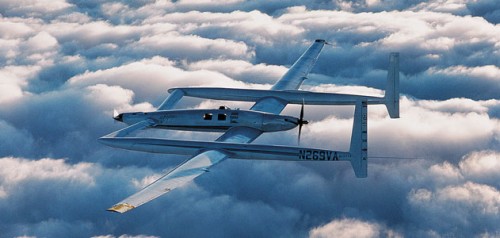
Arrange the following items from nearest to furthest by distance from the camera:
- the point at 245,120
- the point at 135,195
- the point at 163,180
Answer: the point at 135,195 → the point at 163,180 → the point at 245,120

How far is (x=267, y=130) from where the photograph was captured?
2719 inches

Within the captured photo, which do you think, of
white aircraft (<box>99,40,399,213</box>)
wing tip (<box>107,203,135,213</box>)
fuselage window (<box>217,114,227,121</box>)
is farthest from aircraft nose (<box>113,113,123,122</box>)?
wing tip (<box>107,203,135,213</box>)

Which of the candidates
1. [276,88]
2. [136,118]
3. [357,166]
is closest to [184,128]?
[136,118]

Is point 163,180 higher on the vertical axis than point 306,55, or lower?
lower

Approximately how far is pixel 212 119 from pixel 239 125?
9.77 feet

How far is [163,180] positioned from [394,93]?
3042 centimetres

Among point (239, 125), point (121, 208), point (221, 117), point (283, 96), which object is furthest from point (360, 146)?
point (283, 96)

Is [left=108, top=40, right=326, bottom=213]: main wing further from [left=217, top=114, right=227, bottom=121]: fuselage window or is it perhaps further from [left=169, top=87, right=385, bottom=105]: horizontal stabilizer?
[left=217, top=114, right=227, bottom=121]: fuselage window

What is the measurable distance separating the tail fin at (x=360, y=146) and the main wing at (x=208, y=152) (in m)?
11.5

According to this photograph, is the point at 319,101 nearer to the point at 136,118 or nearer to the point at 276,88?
the point at 276,88

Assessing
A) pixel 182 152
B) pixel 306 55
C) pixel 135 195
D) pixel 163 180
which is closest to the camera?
pixel 135 195

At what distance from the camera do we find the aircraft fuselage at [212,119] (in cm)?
6850

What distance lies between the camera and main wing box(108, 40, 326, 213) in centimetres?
4799

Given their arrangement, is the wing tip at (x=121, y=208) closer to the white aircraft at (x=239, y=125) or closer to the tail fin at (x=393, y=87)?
the white aircraft at (x=239, y=125)
